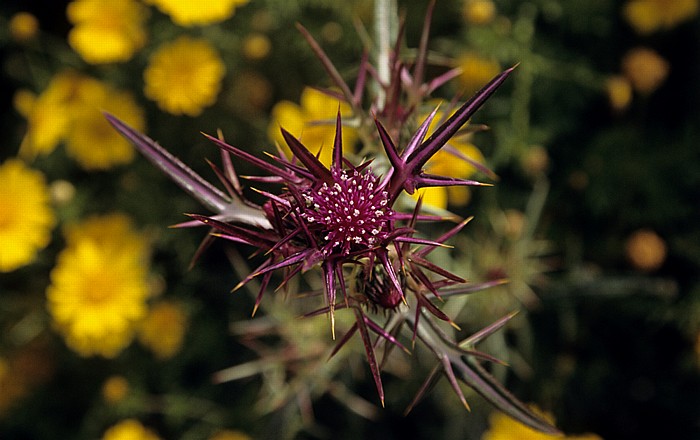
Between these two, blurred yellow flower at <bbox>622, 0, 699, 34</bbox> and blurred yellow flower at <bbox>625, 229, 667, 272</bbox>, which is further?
blurred yellow flower at <bbox>622, 0, 699, 34</bbox>

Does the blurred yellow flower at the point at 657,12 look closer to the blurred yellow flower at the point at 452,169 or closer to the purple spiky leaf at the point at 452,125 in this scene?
the blurred yellow flower at the point at 452,169

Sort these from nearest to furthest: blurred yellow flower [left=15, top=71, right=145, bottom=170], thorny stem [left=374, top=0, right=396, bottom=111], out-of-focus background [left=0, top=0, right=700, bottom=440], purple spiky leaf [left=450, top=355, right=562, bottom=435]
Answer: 1. purple spiky leaf [left=450, top=355, right=562, bottom=435]
2. thorny stem [left=374, top=0, right=396, bottom=111]
3. out-of-focus background [left=0, top=0, right=700, bottom=440]
4. blurred yellow flower [left=15, top=71, right=145, bottom=170]

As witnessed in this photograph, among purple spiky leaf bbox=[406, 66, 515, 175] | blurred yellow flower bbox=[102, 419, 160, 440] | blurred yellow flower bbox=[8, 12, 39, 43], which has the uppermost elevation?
purple spiky leaf bbox=[406, 66, 515, 175]

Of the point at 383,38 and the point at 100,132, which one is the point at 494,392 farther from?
the point at 100,132

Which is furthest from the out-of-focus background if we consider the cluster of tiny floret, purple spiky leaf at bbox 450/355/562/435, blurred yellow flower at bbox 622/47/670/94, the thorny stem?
the cluster of tiny floret

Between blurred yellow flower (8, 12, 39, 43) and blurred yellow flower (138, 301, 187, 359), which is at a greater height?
blurred yellow flower (8, 12, 39, 43)

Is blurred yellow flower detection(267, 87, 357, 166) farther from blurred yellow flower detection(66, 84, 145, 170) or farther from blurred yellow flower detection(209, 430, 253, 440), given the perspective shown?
blurred yellow flower detection(209, 430, 253, 440)

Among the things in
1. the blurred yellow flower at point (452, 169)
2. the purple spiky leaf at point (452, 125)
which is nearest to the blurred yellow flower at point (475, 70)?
the blurred yellow flower at point (452, 169)

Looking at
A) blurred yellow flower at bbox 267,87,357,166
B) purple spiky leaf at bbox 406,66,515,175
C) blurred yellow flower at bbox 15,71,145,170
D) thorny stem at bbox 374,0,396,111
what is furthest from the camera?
blurred yellow flower at bbox 15,71,145,170
